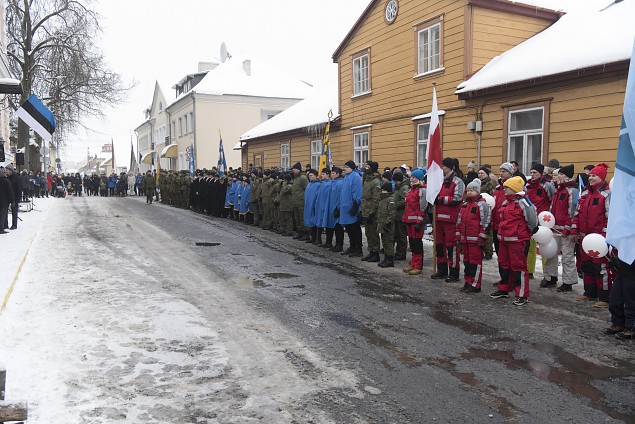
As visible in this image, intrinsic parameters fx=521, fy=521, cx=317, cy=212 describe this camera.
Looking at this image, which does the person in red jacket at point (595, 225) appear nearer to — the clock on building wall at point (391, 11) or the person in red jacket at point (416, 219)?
the person in red jacket at point (416, 219)

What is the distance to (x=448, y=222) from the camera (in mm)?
8578

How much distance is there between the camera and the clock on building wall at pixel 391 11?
16922mm

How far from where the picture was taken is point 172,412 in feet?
12.6

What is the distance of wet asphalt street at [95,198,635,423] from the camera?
155 inches

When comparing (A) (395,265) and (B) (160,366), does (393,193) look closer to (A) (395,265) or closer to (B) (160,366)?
(A) (395,265)

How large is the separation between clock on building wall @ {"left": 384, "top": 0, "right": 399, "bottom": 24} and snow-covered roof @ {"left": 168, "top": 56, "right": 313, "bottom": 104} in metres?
23.6

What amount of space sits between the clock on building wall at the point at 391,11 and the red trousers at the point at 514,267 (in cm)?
1183

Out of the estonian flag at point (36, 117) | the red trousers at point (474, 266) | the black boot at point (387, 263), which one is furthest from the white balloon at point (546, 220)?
the estonian flag at point (36, 117)

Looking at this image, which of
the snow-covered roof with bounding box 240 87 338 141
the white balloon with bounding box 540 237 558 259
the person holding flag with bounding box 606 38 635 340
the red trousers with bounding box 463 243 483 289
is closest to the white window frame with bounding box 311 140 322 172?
the snow-covered roof with bounding box 240 87 338 141

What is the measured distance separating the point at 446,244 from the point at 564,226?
180 cm

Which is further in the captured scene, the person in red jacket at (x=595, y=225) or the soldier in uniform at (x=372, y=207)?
the soldier in uniform at (x=372, y=207)

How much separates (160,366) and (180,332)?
97 centimetres

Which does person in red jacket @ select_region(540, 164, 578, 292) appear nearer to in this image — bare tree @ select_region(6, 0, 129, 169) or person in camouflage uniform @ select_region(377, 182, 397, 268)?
person in camouflage uniform @ select_region(377, 182, 397, 268)

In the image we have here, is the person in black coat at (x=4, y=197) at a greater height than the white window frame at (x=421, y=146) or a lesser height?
lesser
